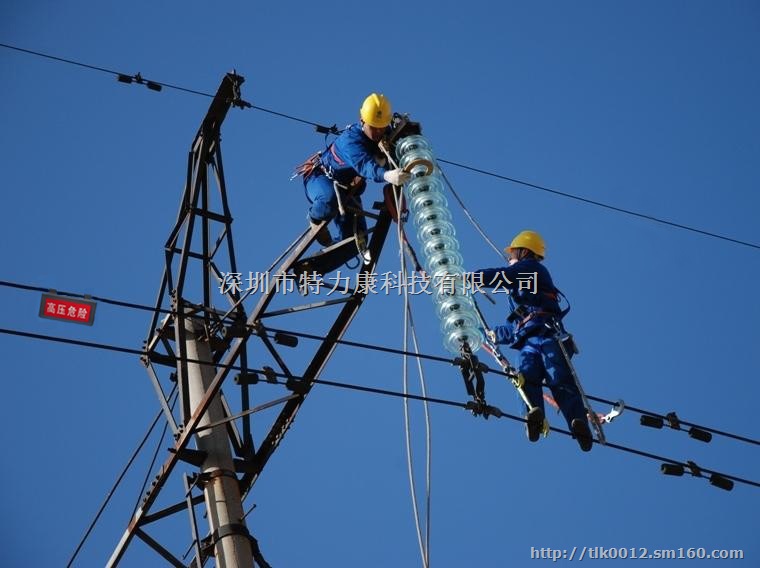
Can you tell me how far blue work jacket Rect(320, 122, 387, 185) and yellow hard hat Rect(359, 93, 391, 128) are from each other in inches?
8.0

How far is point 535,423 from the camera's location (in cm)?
1044

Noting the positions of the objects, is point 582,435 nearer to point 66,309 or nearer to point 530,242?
point 530,242

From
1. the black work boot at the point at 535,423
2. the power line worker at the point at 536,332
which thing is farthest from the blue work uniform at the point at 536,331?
the black work boot at the point at 535,423

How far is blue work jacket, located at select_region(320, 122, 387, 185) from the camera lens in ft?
35.8

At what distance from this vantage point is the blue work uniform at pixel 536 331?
11297 millimetres

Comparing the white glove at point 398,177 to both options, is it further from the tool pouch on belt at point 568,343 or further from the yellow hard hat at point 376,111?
the tool pouch on belt at point 568,343

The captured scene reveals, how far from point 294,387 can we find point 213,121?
9.49 ft

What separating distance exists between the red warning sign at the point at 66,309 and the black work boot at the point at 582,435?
451 centimetres

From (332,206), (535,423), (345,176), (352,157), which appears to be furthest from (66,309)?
(535,423)

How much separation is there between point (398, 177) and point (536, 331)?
256cm

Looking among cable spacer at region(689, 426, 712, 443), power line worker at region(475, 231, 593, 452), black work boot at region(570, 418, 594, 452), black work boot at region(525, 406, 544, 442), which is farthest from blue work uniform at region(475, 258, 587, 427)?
cable spacer at region(689, 426, 712, 443)

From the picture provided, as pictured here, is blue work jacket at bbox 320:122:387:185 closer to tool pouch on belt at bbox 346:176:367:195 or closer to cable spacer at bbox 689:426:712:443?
tool pouch on belt at bbox 346:176:367:195

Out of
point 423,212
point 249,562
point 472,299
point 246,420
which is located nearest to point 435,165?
point 423,212

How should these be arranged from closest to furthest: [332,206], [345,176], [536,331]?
1. [332,206]
2. [345,176]
3. [536,331]
